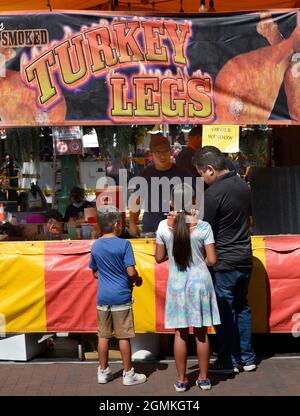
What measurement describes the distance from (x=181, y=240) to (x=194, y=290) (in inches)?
16.3

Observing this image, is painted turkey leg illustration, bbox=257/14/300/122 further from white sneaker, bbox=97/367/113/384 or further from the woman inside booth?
white sneaker, bbox=97/367/113/384

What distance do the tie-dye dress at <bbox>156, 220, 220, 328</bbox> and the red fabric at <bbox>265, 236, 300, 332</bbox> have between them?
105 cm

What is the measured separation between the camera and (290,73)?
5.79 metres

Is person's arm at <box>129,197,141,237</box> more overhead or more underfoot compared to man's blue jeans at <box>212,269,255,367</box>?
more overhead

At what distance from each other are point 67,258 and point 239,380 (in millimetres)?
1935

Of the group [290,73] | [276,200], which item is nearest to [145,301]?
[276,200]

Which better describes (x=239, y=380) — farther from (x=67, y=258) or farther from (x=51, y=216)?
(x=51, y=216)

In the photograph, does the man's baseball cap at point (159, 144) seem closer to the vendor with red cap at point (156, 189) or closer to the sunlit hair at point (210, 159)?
the vendor with red cap at point (156, 189)

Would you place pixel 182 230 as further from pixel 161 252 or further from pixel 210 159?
pixel 210 159

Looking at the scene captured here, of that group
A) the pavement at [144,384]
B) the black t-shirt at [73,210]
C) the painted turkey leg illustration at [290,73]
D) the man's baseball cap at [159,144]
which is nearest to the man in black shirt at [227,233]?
the pavement at [144,384]

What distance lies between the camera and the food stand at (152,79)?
18.7 feet

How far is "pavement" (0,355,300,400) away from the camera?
5.09 meters

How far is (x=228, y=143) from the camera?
19.7 ft

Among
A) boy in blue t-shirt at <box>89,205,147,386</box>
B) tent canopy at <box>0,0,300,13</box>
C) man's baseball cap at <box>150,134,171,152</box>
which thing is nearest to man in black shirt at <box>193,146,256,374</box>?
boy in blue t-shirt at <box>89,205,147,386</box>
